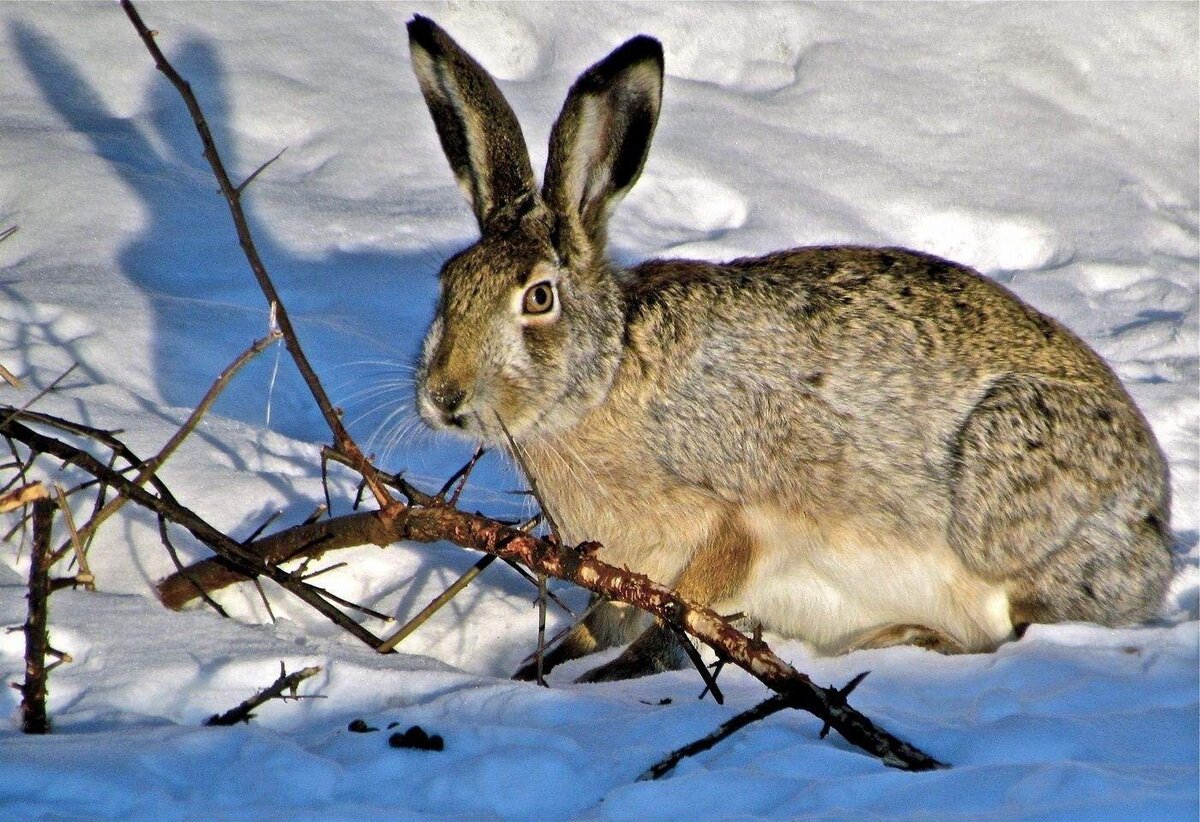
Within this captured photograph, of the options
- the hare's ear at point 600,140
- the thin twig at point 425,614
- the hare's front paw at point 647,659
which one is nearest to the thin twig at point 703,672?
the thin twig at point 425,614

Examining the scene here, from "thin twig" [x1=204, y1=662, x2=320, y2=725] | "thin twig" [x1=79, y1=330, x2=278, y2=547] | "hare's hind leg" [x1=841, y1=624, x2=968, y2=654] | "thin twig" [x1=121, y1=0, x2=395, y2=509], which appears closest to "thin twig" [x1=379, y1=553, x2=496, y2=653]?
A: "thin twig" [x1=121, y1=0, x2=395, y2=509]

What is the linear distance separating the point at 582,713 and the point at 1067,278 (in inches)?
154

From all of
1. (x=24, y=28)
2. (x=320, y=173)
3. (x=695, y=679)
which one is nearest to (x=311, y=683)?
(x=695, y=679)

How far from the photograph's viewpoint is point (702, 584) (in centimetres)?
382

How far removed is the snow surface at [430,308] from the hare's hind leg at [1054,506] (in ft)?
0.62

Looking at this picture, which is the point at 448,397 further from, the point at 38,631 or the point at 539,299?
the point at 38,631

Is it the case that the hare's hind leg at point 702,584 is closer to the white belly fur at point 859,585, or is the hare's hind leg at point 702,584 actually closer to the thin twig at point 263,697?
the white belly fur at point 859,585

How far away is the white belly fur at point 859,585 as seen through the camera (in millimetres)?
3891

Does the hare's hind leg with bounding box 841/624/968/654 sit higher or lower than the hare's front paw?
higher

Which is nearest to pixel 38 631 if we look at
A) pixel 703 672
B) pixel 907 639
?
pixel 703 672

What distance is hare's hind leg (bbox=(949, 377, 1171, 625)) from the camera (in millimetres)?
3785

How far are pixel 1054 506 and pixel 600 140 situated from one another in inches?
64.0

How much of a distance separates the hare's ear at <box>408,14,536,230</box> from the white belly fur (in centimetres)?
116

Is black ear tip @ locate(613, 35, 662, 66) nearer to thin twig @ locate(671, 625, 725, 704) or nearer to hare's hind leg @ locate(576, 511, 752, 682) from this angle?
hare's hind leg @ locate(576, 511, 752, 682)
